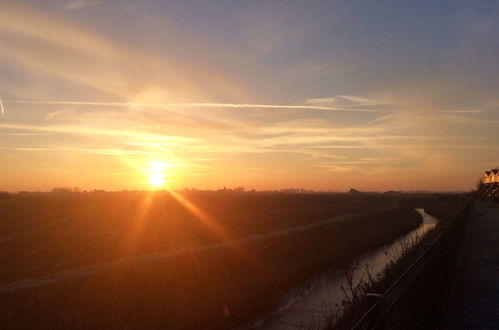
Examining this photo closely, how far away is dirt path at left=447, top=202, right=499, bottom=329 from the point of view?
986 centimetres

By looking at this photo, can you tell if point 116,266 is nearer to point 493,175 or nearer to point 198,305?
point 198,305

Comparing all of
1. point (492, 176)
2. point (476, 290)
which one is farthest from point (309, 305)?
point (492, 176)

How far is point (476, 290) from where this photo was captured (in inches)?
507

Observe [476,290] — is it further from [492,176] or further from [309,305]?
[492,176]

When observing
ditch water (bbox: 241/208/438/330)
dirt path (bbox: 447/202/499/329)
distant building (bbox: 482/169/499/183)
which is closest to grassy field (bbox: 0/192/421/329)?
ditch water (bbox: 241/208/438/330)

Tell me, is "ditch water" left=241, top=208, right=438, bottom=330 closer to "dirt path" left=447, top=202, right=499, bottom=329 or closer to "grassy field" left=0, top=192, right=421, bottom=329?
"grassy field" left=0, top=192, right=421, bottom=329

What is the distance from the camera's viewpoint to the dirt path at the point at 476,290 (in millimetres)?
9859

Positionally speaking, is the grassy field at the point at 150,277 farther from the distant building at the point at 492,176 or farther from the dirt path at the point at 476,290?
the distant building at the point at 492,176

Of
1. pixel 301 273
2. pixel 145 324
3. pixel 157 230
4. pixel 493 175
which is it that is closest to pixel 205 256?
pixel 301 273

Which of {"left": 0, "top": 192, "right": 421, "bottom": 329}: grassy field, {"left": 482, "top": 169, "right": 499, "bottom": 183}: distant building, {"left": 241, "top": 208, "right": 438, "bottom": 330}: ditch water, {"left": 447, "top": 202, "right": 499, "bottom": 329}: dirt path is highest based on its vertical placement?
{"left": 482, "top": 169, "right": 499, "bottom": 183}: distant building

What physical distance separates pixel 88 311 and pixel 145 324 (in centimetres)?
184

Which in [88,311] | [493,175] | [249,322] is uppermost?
[493,175]

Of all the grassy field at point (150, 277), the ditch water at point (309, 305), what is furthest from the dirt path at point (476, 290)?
the grassy field at point (150, 277)

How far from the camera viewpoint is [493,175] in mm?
118812
